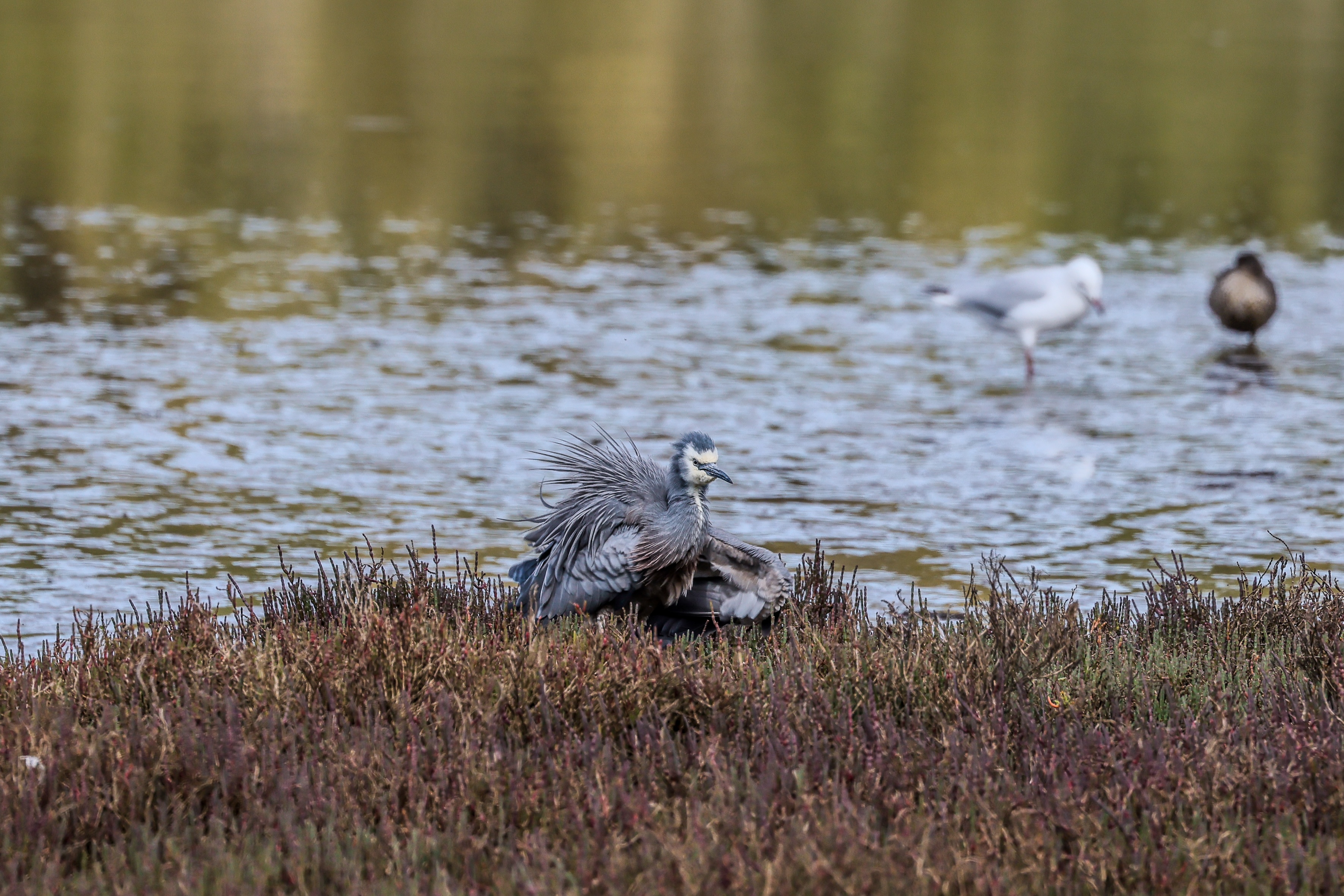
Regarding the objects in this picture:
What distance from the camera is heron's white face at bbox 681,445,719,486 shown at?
7133 millimetres

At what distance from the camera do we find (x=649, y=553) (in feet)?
23.4

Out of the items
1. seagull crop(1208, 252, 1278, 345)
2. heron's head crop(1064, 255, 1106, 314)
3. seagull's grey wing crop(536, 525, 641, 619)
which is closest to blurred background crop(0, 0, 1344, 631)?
seagull crop(1208, 252, 1278, 345)

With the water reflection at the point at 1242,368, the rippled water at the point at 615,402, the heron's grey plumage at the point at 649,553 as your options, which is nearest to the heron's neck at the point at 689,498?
the heron's grey plumage at the point at 649,553

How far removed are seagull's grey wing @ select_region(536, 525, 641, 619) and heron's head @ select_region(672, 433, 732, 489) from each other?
32cm

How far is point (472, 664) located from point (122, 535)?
3942 millimetres

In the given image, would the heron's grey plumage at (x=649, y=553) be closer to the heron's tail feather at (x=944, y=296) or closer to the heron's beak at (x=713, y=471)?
the heron's beak at (x=713, y=471)

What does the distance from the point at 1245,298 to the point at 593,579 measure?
32.7 feet

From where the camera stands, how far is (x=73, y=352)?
13789 mm

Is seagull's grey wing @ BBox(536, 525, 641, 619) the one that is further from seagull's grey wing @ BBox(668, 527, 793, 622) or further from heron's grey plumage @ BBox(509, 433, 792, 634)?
seagull's grey wing @ BBox(668, 527, 793, 622)

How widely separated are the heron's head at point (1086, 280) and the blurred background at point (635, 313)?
0.65m

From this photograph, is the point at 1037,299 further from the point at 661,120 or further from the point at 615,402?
the point at 661,120

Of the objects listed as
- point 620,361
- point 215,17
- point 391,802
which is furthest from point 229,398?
point 215,17

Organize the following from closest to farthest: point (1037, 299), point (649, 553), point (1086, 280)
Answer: point (649, 553) < point (1037, 299) < point (1086, 280)

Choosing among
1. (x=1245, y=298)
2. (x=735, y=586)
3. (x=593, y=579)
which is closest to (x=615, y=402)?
(x=735, y=586)
